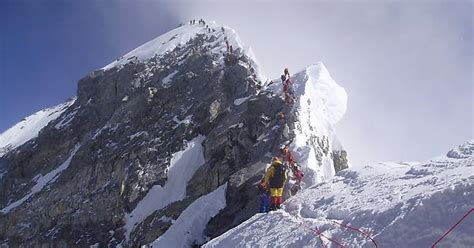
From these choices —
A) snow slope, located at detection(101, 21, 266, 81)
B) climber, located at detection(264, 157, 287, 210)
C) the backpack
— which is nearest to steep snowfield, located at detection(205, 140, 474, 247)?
climber, located at detection(264, 157, 287, 210)

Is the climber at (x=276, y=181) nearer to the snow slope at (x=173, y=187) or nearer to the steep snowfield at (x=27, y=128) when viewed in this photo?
the snow slope at (x=173, y=187)

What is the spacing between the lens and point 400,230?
30.0 ft

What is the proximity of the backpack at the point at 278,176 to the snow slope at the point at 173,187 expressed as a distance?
13.7 metres

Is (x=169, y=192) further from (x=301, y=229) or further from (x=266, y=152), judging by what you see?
(x=301, y=229)

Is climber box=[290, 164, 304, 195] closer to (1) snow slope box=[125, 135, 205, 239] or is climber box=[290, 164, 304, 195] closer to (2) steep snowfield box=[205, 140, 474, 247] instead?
(2) steep snowfield box=[205, 140, 474, 247]

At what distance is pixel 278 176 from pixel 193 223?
983 centimetres

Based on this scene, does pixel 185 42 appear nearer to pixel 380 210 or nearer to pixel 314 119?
pixel 314 119

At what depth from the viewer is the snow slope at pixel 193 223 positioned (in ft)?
76.2

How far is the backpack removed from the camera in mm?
15328

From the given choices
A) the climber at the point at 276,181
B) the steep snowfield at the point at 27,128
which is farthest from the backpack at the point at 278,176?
the steep snowfield at the point at 27,128

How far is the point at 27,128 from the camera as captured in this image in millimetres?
69438

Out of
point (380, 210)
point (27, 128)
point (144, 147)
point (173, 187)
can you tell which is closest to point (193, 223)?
point (173, 187)

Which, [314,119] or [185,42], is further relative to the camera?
[185,42]

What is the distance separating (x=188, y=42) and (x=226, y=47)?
8.23 m
